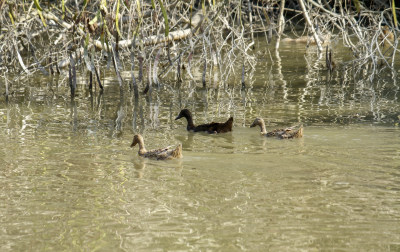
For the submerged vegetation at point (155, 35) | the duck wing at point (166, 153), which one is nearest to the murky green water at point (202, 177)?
the duck wing at point (166, 153)

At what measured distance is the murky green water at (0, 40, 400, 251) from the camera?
245 inches

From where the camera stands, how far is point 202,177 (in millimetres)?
8242

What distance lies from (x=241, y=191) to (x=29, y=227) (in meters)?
2.28

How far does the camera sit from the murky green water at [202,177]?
6234 mm

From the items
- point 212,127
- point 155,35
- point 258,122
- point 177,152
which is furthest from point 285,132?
point 155,35

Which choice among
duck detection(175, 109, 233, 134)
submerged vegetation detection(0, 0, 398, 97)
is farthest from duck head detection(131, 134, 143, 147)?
submerged vegetation detection(0, 0, 398, 97)

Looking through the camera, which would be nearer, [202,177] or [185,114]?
[202,177]

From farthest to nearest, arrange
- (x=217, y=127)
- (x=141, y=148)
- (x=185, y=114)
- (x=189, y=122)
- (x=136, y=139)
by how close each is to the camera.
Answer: (x=185, y=114) < (x=189, y=122) < (x=217, y=127) < (x=136, y=139) < (x=141, y=148)

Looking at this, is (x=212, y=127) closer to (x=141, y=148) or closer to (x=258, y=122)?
(x=258, y=122)

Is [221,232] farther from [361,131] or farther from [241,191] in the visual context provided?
[361,131]

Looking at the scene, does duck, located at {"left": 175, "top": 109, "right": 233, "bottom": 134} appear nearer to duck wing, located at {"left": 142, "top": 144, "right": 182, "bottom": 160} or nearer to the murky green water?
the murky green water

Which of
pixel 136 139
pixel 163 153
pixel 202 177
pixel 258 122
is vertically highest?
pixel 258 122

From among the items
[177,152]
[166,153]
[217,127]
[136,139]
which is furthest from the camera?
[217,127]

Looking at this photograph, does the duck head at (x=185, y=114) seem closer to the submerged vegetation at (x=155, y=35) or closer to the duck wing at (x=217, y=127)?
the duck wing at (x=217, y=127)
